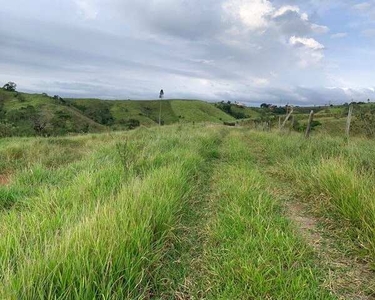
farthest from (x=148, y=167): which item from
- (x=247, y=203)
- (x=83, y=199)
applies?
(x=247, y=203)

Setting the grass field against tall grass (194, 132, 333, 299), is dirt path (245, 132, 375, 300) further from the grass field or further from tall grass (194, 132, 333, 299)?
tall grass (194, 132, 333, 299)

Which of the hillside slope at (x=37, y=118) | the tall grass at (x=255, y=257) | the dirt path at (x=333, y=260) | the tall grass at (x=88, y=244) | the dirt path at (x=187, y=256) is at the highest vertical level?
the tall grass at (x=88, y=244)

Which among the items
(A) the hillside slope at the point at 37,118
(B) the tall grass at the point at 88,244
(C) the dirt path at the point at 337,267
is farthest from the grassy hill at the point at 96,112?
(C) the dirt path at the point at 337,267

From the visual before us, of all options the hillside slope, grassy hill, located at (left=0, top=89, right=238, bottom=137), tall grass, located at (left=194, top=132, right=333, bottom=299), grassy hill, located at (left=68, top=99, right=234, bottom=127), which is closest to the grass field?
tall grass, located at (left=194, top=132, right=333, bottom=299)

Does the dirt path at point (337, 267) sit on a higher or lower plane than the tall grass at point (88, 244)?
lower

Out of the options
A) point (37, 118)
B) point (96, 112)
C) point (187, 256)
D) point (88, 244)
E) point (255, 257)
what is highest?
point (88, 244)

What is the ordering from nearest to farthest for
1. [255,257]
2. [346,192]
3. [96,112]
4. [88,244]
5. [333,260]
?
[88,244] < [255,257] < [333,260] < [346,192] < [96,112]

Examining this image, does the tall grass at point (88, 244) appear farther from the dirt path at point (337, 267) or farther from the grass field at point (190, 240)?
the dirt path at point (337, 267)

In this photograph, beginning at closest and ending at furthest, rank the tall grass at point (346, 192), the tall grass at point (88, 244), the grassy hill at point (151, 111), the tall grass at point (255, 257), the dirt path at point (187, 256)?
the tall grass at point (88, 244), the tall grass at point (255, 257), the dirt path at point (187, 256), the tall grass at point (346, 192), the grassy hill at point (151, 111)

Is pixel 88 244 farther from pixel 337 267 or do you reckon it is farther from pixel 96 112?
pixel 96 112

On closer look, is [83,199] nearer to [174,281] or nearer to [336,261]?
[174,281]

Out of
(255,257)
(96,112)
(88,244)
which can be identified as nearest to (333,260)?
(255,257)

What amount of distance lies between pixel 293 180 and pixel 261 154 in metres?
4.01

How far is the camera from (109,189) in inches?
176
